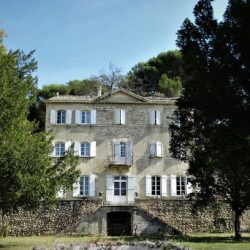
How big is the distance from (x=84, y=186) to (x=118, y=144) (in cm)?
420

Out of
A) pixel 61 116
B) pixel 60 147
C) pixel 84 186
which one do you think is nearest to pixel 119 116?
pixel 61 116

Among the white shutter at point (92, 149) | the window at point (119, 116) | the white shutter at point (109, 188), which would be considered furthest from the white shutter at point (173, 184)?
the white shutter at point (92, 149)

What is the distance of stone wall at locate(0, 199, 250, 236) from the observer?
106ft

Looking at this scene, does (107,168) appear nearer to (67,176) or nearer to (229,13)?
(67,176)

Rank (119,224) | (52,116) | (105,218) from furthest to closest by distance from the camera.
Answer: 1. (52,116)
2. (119,224)
3. (105,218)

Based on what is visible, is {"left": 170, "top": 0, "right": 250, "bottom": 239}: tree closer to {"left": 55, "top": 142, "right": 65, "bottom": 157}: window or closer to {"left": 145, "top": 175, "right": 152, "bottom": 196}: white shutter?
{"left": 145, "top": 175, "right": 152, "bottom": 196}: white shutter

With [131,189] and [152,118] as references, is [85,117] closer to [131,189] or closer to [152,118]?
[152,118]

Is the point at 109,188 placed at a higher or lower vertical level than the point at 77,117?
lower

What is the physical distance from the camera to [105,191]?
3509 centimetres

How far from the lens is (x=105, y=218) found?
107 feet

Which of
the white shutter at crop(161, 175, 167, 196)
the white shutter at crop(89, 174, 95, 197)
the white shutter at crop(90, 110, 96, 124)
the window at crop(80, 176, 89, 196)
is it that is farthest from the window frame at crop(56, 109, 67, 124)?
the white shutter at crop(161, 175, 167, 196)

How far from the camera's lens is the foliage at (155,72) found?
52125 millimetres

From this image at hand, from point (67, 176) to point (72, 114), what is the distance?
13.6 metres

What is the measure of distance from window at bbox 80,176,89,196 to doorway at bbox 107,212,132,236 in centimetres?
297
